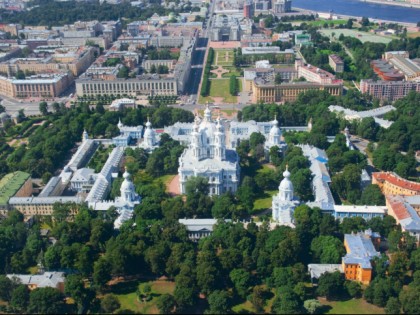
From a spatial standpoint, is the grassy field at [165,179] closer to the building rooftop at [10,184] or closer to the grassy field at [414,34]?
the building rooftop at [10,184]

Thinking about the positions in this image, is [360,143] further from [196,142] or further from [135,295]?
[135,295]

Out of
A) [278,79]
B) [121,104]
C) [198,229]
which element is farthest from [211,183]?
[278,79]

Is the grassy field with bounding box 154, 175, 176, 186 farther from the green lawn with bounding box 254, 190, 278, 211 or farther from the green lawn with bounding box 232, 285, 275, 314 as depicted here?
the green lawn with bounding box 232, 285, 275, 314

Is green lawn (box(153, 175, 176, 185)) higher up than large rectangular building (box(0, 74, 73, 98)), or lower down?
lower down

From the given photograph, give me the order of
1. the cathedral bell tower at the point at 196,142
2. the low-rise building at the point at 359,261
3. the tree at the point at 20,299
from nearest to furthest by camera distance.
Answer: the tree at the point at 20,299 < the low-rise building at the point at 359,261 < the cathedral bell tower at the point at 196,142

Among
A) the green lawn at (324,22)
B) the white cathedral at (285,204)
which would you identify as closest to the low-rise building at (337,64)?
→ the green lawn at (324,22)

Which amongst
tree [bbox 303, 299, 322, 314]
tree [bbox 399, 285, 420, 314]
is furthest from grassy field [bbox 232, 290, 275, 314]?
tree [bbox 399, 285, 420, 314]
